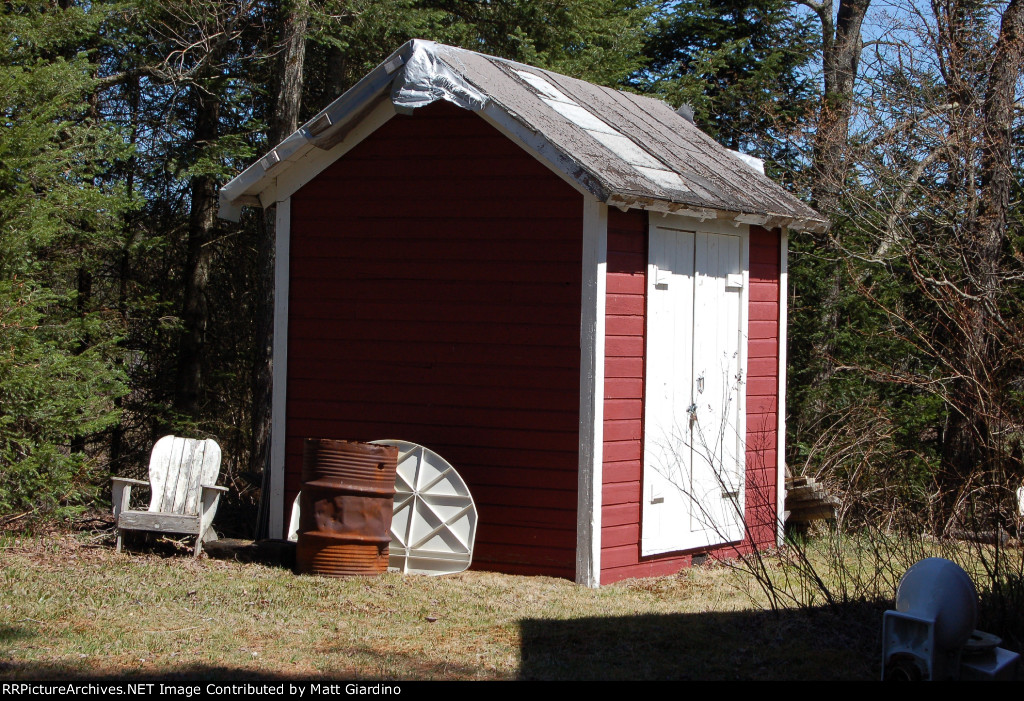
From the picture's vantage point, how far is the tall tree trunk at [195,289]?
14.2 m

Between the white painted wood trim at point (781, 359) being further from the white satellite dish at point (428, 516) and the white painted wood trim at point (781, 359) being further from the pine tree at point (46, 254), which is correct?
the pine tree at point (46, 254)

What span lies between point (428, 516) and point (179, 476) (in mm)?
2308

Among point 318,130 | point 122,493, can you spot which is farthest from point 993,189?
point 122,493

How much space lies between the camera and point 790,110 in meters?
17.9

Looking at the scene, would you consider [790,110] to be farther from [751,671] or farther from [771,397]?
[751,671]

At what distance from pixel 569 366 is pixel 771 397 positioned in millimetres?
2738

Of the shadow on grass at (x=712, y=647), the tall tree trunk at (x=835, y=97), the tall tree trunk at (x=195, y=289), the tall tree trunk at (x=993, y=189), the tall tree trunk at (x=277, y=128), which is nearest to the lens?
the shadow on grass at (x=712, y=647)

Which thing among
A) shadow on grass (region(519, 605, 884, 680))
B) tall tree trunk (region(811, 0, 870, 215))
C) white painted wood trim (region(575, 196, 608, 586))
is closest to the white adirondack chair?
white painted wood trim (region(575, 196, 608, 586))

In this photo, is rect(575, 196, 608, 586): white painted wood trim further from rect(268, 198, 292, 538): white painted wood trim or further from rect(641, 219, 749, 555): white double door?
rect(268, 198, 292, 538): white painted wood trim

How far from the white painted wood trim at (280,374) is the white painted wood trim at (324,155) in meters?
0.14

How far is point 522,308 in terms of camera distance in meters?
8.27

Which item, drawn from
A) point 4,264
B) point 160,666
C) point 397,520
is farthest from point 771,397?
point 4,264

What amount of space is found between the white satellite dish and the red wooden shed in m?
0.28

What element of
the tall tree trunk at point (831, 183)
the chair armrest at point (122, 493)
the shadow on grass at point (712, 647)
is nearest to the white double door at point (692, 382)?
the shadow on grass at point (712, 647)
